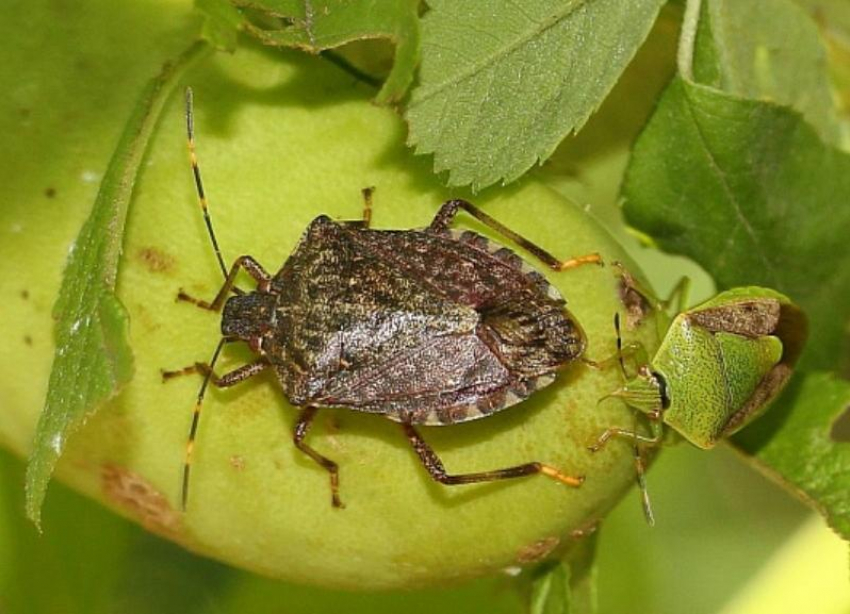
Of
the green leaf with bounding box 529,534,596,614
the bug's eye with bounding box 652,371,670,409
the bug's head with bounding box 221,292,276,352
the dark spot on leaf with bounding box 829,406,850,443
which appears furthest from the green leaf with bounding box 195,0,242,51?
the dark spot on leaf with bounding box 829,406,850,443

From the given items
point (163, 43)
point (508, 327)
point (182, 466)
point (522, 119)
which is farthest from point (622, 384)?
point (163, 43)

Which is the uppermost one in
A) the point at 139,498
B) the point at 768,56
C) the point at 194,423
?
the point at 768,56

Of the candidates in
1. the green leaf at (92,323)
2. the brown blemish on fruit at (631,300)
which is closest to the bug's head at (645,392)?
the brown blemish on fruit at (631,300)

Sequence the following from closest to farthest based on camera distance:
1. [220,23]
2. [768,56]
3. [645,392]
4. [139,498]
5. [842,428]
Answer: [220,23] → [645,392] → [139,498] → [768,56] → [842,428]

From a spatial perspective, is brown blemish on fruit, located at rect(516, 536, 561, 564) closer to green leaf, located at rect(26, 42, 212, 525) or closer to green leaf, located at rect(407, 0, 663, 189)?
green leaf, located at rect(407, 0, 663, 189)

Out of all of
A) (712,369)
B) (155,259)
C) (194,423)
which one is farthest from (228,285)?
(712,369)

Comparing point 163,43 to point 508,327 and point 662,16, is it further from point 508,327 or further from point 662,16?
point 662,16

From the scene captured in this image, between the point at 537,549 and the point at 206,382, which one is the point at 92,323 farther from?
the point at 537,549
